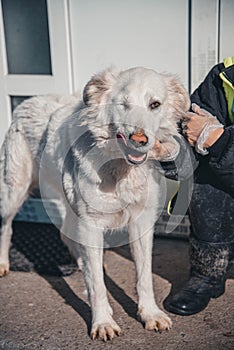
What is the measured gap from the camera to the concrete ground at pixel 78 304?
281 cm

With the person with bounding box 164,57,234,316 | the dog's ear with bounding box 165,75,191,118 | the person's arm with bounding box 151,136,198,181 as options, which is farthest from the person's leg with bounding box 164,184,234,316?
the dog's ear with bounding box 165,75,191,118

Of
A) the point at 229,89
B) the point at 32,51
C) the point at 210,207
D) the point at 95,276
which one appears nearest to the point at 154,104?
the point at 229,89

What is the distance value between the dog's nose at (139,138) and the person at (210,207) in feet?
1.37

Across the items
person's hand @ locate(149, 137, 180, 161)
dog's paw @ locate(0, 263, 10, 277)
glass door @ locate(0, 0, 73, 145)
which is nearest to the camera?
person's hand @ locate(149, 137, 180, 161)

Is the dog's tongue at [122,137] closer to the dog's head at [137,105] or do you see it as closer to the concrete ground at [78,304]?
the dog's head at [137,105]

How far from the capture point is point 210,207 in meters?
3.02

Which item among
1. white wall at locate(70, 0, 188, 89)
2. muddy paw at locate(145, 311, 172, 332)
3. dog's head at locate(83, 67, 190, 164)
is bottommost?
muddy paw at locate(145, 311, 172, 332)

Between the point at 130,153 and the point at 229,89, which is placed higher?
the point at 229,89

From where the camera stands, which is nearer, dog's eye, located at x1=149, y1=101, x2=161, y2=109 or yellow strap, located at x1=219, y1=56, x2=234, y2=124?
dog's eye, located at x1=149, y1=101, x2=161, y2=109

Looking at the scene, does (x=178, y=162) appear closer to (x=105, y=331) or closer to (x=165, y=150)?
(x=165, y=150)

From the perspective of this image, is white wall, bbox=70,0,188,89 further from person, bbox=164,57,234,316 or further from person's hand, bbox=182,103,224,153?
person's hand, bbox=182,103,224,153

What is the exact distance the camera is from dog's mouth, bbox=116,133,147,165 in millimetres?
2521

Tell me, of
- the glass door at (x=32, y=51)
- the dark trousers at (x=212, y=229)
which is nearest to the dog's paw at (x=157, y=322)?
the dark trousers at (x=212, y=229)

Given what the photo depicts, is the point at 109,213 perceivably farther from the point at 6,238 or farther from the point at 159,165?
the point at 6,238
